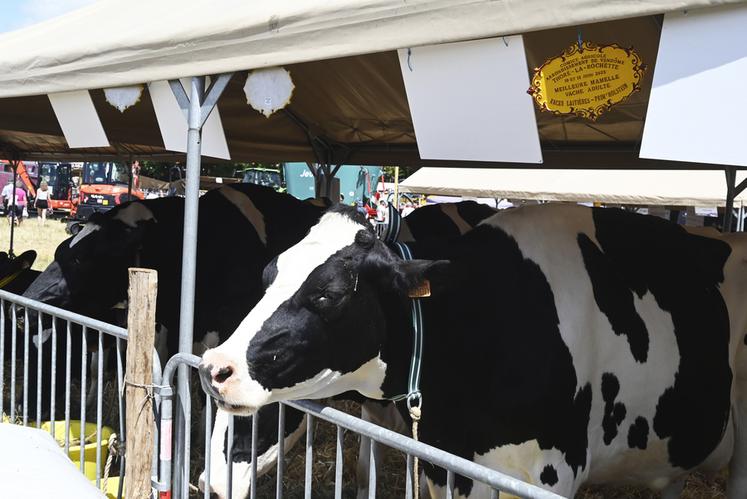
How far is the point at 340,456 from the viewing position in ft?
6.89

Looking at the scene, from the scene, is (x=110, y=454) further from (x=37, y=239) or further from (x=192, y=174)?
(x=37, y=239)

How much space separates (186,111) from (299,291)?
120cm

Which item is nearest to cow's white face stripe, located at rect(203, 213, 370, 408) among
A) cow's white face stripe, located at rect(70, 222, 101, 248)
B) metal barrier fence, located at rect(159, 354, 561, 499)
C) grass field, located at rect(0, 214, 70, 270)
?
metal barrier fence, located at rect(159, 354, 561, 499)

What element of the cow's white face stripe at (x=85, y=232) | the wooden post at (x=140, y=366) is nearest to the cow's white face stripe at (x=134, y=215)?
the cow's white face stripe at (x=85, y=232)

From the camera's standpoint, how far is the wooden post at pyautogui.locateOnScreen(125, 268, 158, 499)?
284cm

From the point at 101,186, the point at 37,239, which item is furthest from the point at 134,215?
the point at 101,186

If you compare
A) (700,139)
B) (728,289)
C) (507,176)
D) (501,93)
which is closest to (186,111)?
(501,93)

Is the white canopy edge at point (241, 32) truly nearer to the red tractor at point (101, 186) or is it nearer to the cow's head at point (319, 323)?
the cow's head at point (319, 323)

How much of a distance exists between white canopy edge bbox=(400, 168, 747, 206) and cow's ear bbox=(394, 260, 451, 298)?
9.38m

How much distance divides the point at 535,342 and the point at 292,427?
1464mm

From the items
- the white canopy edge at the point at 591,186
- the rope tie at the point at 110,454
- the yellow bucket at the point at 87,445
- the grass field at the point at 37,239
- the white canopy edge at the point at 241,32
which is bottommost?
the grass field at the point at 37,239

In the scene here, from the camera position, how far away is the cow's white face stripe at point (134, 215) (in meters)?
4.62

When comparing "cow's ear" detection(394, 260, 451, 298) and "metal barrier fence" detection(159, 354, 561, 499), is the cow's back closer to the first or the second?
"cow's ear" detection(394, 260, 451, 298)

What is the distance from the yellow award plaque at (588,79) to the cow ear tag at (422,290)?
70cm
